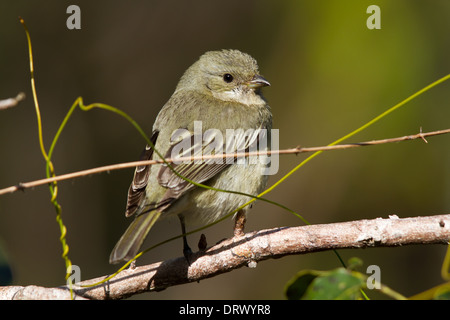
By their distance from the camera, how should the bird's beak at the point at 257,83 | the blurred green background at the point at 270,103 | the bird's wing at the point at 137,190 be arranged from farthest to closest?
the blurred green background at the point at 270,103 < the bird's beak at the point at 257,83 < the bird's wing at the point at 137,190

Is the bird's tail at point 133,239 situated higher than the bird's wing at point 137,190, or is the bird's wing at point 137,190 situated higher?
the bird's wing at point 137,190

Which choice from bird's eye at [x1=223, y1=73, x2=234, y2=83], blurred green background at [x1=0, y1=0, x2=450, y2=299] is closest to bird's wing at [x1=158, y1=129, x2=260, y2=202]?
bird's eye at [x1=223, y1=73, x2=234, y2=83]

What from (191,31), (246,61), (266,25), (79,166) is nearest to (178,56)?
(191,31)

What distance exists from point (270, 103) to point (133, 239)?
419 cm

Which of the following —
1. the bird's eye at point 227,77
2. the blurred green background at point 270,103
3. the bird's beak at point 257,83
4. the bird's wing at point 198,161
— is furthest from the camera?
the blurred green background at point 270,103

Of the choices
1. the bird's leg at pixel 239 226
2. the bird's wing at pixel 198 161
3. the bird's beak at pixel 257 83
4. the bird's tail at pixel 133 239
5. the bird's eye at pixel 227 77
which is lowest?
the bird's tail at pixel 133 239

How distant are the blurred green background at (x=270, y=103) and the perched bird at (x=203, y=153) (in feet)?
5.91

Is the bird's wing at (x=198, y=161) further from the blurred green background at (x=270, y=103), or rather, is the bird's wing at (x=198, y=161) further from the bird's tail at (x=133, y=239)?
the blurred green background at (x=270, y=103)

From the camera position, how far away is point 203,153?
13.2ft

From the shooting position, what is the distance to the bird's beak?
4.79 m

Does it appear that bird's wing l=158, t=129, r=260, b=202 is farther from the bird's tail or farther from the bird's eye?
the bird's eye

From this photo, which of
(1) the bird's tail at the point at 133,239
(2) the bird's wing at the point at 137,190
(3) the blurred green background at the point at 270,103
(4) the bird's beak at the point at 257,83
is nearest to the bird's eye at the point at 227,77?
(4) the bird's beak at the point at 257,83

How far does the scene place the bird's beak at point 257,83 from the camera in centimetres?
479
